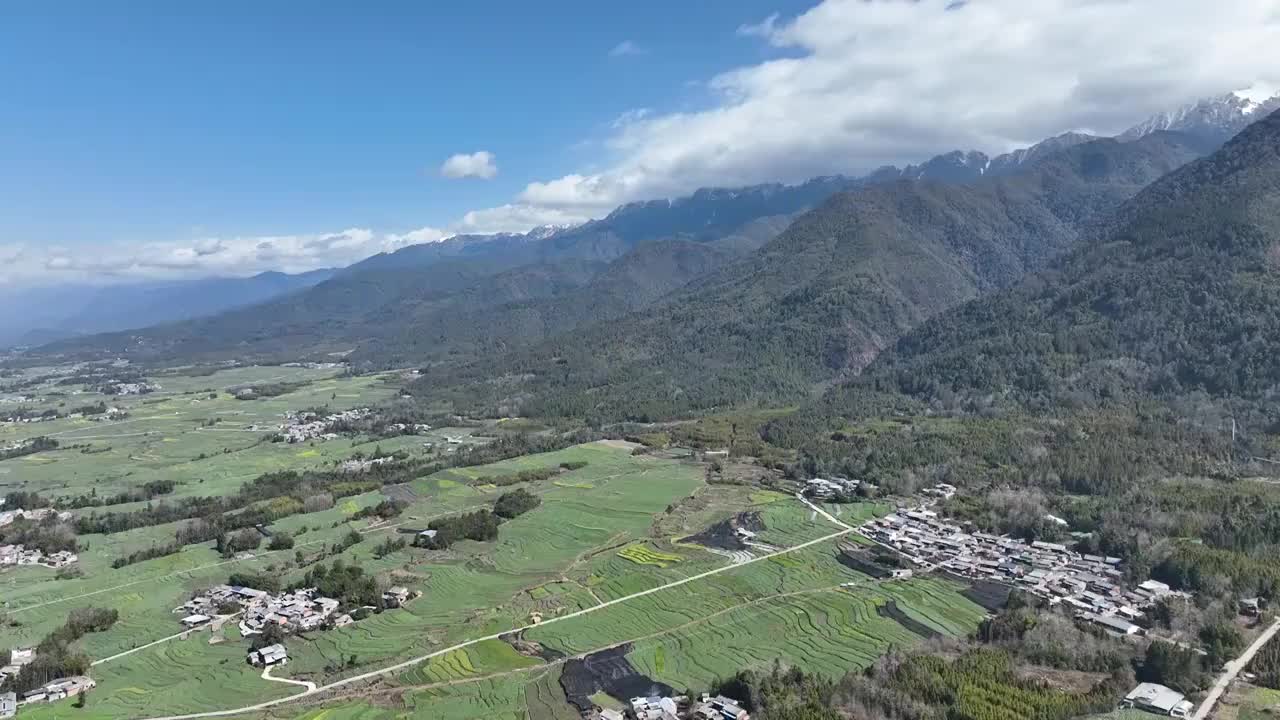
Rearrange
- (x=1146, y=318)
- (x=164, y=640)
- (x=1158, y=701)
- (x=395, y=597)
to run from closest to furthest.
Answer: (x=1158, y=701) → (x=164, y=640) → (x=395, y=597) → (x=1146, y=318)

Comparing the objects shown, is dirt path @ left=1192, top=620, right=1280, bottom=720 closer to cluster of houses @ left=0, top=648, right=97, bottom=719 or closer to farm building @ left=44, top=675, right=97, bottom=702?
farm building @ left=44, top=675, right=97, bottom=702

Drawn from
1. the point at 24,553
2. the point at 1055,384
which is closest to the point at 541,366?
the point at 1055,384

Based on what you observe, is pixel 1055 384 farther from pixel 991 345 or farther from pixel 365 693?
pixel 365 693

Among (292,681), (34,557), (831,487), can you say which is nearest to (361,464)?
(34,557)

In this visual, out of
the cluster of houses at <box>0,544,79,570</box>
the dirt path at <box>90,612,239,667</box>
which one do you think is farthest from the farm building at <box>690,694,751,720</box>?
the cluster of houses at <box>0,544,79,570</box>

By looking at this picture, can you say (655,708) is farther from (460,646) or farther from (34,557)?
(34,557)

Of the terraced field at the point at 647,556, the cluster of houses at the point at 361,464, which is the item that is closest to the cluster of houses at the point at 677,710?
the terraced field at the point at 647,556

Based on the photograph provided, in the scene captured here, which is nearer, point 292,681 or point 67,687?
point 67,687
